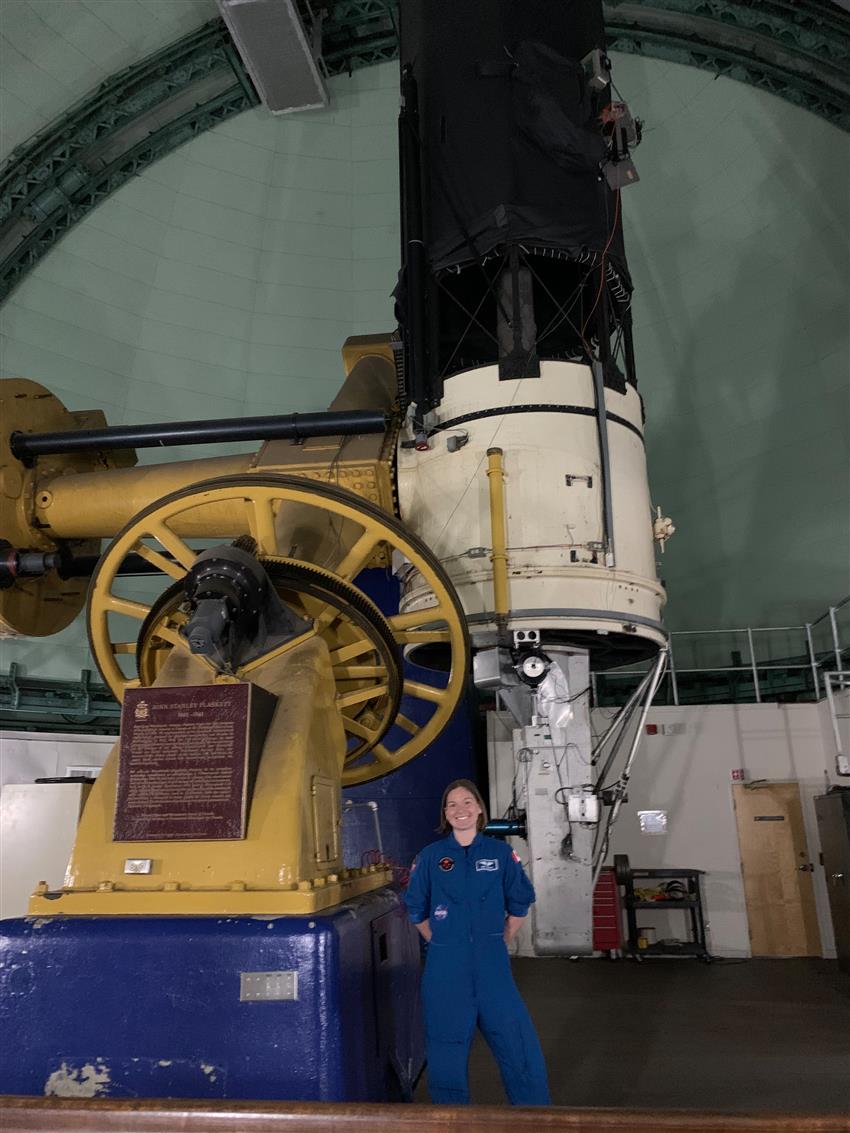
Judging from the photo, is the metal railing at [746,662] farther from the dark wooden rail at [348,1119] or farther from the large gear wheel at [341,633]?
the dark wooden rail at [348,1119]

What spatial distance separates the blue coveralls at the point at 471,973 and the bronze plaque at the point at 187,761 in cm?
95

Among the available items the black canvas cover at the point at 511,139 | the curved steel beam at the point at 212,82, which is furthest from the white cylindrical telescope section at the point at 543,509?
the curved steel beam at the point at 212,82

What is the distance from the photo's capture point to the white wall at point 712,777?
9.64 meters

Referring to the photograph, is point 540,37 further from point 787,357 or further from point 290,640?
point 787,357

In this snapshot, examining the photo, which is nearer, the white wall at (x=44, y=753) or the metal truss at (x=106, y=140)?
the white wall at (x=44, y=753)

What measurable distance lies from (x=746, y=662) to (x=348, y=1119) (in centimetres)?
1101

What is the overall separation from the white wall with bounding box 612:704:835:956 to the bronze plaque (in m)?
7.60

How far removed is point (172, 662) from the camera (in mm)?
3943

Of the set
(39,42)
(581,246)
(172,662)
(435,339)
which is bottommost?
Result: (172,662)

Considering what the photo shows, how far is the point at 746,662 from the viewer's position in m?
11.6

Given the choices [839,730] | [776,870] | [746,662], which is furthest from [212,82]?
[776,870]

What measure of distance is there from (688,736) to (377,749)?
6.34 metres

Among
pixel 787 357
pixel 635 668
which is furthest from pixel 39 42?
pixel 635 668

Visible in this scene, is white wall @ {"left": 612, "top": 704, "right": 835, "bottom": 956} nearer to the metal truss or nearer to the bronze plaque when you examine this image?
the bronze plaque
